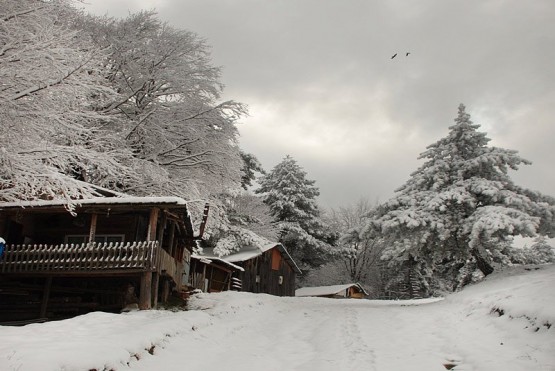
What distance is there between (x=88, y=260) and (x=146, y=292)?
2636 millimetres

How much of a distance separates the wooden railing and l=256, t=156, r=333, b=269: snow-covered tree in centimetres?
2967

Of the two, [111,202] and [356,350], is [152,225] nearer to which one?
[111,202]

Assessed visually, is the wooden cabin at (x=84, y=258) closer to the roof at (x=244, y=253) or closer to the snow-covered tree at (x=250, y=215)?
the roof at (x=244, y=253)

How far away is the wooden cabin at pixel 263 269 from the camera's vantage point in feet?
112

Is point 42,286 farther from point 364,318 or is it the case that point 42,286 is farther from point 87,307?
point 364,318

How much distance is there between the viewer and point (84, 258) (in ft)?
52.0

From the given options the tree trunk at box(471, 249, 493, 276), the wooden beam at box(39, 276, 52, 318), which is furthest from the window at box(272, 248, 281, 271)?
the wooden beam at box(39, 276, 52, 318)

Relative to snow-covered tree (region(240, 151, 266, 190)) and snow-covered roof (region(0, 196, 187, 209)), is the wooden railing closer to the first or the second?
snow-covered roof (region(0, 196, 187, 209))

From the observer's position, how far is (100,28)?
1983 centimetres

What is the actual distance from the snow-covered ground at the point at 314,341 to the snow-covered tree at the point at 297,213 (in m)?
32.0

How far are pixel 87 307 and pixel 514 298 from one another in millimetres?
15342

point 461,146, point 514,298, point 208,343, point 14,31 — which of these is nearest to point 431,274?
point 461,146

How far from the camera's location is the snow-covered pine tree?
1611cm

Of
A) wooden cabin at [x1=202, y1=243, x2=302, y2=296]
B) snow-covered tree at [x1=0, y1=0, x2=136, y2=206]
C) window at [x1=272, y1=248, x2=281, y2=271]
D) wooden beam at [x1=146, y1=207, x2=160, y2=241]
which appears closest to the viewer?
snow-covered tree at [x1=0, y1=0, x2=136, y2=206]
